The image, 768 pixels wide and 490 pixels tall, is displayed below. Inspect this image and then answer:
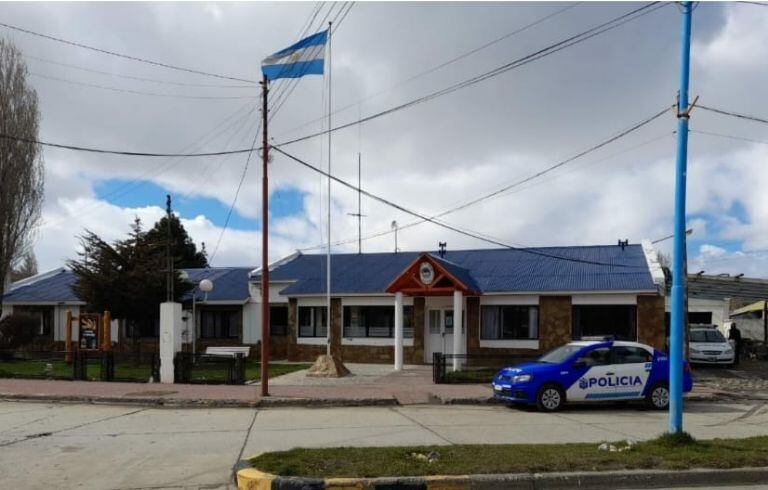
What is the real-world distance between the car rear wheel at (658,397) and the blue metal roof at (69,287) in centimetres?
2008

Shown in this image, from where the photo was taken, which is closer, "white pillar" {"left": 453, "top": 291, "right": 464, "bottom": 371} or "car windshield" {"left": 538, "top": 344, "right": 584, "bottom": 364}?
"car windshield" {"left": 538, "top": 344, "right": 584, "bottom": 364}

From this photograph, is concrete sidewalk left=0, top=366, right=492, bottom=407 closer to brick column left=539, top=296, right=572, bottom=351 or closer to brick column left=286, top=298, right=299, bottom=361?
brick column left=539, top=296, right=572, bottom=351

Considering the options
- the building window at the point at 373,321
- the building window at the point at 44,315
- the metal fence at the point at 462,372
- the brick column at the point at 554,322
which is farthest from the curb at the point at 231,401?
the building window at the point at 44,315

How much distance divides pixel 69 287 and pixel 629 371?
91.0ft

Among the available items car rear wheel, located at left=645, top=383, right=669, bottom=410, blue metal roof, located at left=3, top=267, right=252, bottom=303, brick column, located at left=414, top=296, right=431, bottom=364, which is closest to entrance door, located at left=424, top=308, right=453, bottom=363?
brick column, located at left=414, top=296, right=431, bottom=364

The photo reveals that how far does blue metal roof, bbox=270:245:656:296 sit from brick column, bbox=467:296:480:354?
67cm

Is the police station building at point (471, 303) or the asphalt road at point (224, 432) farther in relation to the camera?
the police station building at point (471, 303)

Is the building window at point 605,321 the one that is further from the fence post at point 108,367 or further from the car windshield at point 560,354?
the fence post at point 108,367

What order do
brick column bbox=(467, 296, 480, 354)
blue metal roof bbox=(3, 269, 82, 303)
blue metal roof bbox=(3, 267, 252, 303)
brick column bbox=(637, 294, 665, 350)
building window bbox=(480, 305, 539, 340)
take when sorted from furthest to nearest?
blue metal roof bbox=(3, 269, 82, 303), blue metal roof bbox=(3, 267, 252, 303), brick column bbox=(467, 296, 480, 354), building window bbox=(480, 305, 539, 340), brick column bbox=(637, 294, 665, 350)

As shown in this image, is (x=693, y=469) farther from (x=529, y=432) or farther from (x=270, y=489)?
(x=270, y=489)

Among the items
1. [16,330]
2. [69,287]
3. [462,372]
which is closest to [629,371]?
[462,372]

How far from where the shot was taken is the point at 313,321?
2845cm

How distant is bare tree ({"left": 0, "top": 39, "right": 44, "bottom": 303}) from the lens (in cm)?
3269

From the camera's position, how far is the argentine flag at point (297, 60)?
1652 centimetres
